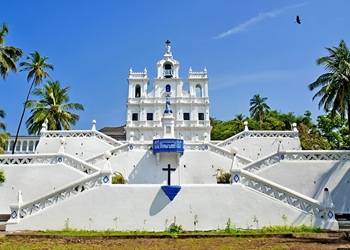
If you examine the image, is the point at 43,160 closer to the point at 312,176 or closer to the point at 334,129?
the point at 312,176

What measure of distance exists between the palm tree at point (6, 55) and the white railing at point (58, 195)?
14.1 metres

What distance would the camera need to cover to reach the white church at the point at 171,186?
38.7 ft

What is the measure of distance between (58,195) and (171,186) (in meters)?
4.47

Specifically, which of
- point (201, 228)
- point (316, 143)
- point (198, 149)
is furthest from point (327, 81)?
point (201, 228)

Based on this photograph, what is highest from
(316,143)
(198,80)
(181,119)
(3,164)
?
(198,80)

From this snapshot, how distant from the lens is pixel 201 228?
38.6 feet

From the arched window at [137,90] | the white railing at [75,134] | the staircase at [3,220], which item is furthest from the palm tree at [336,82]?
the arched window at [137,90]

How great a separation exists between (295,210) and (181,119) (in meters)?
29.3

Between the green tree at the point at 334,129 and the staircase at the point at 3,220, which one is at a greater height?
the green tree at the point at 334,129

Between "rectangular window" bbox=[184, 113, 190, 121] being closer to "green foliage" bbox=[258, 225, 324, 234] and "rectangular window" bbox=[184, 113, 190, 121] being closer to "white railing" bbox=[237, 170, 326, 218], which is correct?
"white railing" bbox=[237, 170, 326, 218]

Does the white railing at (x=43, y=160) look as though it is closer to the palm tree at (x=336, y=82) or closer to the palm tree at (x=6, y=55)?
the palm tree at (x=6, y=55)

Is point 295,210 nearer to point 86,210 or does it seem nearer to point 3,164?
point 86,210

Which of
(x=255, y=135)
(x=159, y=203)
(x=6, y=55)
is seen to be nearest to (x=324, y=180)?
(x=255, y=135)

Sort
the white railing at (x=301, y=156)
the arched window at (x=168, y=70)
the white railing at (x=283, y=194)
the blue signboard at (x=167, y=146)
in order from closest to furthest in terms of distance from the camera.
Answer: the white railing at (x=283, y=194)
the white railing at (x=301, y=156)
the blue signboard at (x=167, y=146)
the arched window at (x=168, y=70)
